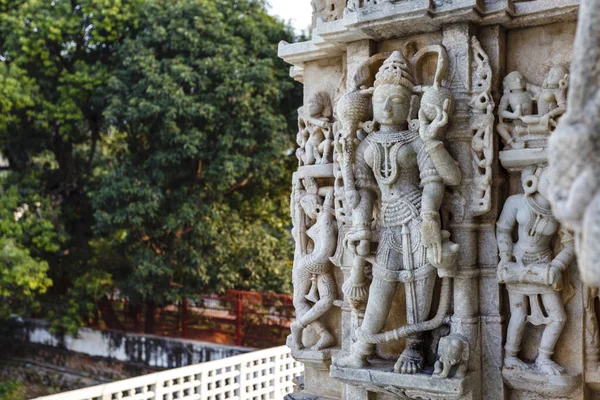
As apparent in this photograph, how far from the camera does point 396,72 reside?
15.3ft

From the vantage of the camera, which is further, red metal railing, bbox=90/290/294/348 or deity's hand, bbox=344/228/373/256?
red metal railing, bbox=90/290/294/348

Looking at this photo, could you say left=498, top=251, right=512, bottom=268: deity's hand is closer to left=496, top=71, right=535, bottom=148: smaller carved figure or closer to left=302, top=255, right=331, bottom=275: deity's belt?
left=496, top=71, right=535, bottom=148: smaller carved figure

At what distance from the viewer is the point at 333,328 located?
5438 millimetres

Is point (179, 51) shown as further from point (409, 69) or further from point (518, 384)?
point (518, 384)

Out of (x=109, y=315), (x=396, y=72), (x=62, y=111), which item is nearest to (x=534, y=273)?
(x=396, y=72)

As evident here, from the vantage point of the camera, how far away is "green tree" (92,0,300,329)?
13.5 m

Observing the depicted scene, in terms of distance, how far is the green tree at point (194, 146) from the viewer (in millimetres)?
13531

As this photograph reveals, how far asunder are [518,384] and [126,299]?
1325cm

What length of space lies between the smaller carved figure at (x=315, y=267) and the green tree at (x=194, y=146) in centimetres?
804

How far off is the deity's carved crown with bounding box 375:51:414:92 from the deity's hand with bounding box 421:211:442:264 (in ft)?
3.21

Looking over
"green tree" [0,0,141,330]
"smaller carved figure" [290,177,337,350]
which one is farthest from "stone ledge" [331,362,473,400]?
"green tree" [0,0,141,330]

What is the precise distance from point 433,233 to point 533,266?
70 cm

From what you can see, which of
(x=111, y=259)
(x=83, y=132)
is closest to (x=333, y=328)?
(x=111, y=259)

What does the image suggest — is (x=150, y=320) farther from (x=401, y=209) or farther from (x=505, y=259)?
(x=505, y=259)
